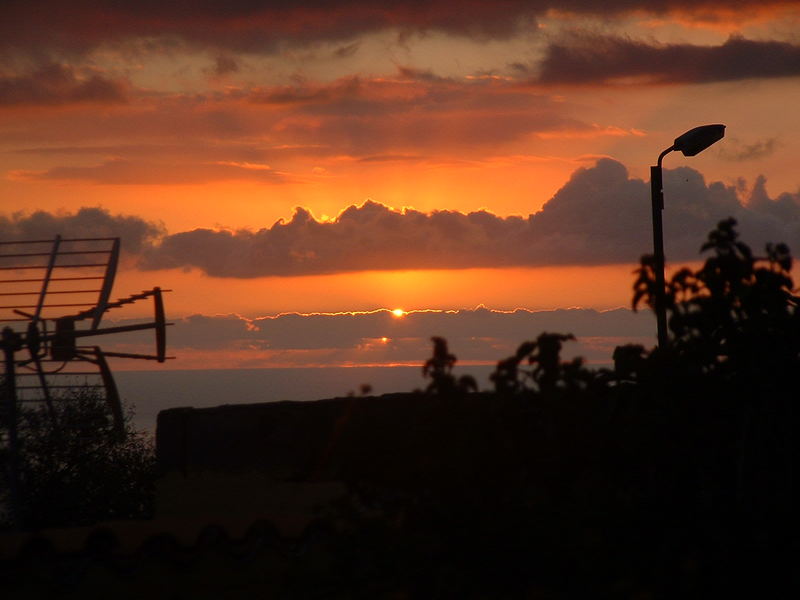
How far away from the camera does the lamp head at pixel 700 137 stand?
1953 centimetres

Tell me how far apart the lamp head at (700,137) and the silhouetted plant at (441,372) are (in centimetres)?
1178

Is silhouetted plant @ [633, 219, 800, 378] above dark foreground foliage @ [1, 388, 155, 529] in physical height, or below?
above

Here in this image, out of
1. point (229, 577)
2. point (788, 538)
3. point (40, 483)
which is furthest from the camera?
point (40, 483)

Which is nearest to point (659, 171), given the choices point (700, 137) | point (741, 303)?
point (700, 137)

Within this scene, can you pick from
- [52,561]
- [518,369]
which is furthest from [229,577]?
[518,369]

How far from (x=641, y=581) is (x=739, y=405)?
2.92 m

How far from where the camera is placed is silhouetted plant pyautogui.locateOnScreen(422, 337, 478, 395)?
9.16 m

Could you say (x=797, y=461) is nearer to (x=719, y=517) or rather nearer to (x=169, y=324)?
(x=719, y=517)

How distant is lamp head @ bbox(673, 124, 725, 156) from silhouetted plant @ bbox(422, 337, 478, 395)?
1178cm

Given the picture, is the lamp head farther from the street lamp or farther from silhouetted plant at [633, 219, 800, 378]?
silhouetted plant at [633, 219, 800, 378]

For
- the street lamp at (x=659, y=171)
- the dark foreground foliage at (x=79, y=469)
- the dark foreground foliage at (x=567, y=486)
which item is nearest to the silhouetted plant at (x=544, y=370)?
the dark foreground foliage at (x=567, y=486)

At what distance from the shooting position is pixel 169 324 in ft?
80.0

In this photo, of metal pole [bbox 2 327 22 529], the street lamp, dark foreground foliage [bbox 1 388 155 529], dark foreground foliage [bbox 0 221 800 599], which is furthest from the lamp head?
dark foreground foliage [bbox 1 388 155 529]

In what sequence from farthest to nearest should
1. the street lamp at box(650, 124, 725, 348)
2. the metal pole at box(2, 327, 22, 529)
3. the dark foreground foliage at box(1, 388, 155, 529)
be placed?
the dark foreground foliage at box(1, 388, 155, 529), the metal pole at box(2, 327, 22, 529), the street lamp at box(650, 124, 725, 348)
